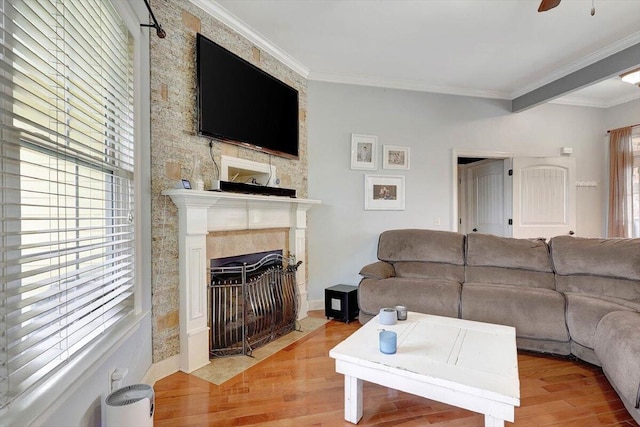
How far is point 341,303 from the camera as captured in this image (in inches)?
130

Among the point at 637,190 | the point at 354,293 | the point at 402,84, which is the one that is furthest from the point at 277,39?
the point at 637,190

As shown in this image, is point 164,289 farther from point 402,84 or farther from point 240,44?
point 402,84

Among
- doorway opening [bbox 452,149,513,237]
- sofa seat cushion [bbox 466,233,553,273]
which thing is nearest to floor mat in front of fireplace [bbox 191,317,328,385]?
sofa seat cushion [bbox 466,233,553,273]

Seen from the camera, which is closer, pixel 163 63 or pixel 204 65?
pixel 163 63

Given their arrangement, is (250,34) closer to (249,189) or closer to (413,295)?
(249,189)

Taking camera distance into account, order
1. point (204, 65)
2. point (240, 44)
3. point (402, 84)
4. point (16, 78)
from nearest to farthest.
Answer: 1. point (16, 78)
2. point (204, 65)
3. point (240, 44)
4. point (402, 84)

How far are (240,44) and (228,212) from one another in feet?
4.99

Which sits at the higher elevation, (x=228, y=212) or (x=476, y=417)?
(x=228, y=212)

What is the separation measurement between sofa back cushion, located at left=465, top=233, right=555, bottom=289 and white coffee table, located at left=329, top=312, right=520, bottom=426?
111cm

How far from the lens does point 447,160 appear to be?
410 cm

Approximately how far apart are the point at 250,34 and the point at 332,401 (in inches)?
118

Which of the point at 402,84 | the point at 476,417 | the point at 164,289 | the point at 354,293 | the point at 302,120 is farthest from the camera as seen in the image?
the point at 402,84

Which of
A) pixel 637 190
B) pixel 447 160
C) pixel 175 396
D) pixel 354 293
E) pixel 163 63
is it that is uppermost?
pixel 163 63

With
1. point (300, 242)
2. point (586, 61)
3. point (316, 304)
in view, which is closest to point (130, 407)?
point (300, 242)
